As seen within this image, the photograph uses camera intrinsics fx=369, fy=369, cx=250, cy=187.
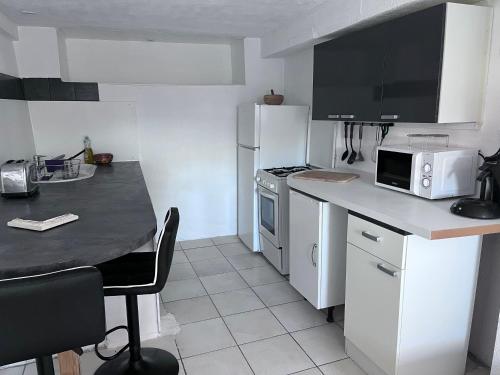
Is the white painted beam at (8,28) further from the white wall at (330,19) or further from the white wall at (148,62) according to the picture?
the white wall at (330,19)

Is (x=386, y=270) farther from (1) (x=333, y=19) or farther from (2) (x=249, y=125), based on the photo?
(2) (x=249, y=125)

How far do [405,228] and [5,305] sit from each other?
1.47 metres

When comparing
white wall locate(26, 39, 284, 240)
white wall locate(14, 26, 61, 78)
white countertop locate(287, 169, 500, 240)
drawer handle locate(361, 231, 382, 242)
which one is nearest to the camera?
white countertop locate(287, 169, 500, 240)

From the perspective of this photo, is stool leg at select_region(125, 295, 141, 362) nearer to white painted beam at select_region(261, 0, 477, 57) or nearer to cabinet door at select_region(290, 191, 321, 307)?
cabinet door at select_region(290, 191, 321, 307)

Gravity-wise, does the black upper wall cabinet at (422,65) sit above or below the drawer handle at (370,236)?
above

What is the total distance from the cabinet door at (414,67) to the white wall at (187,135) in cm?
208

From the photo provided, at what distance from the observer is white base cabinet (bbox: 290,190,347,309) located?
2.32m

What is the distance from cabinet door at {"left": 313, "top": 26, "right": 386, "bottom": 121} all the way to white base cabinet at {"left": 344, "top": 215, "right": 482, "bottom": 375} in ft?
2.82

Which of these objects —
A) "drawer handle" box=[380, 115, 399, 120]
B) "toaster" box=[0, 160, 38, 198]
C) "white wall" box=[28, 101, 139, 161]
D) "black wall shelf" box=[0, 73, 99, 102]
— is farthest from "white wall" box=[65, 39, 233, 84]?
"drawer handle" box=[380, 115, 399, 120]

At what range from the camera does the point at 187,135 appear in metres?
3.92

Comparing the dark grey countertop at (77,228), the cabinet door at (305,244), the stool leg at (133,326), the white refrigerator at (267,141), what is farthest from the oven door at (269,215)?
the stool leg at (133,326)

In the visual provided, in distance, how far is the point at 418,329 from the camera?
5.69 ft

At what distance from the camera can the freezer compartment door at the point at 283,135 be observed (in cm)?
341

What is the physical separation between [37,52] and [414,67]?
126 inches
